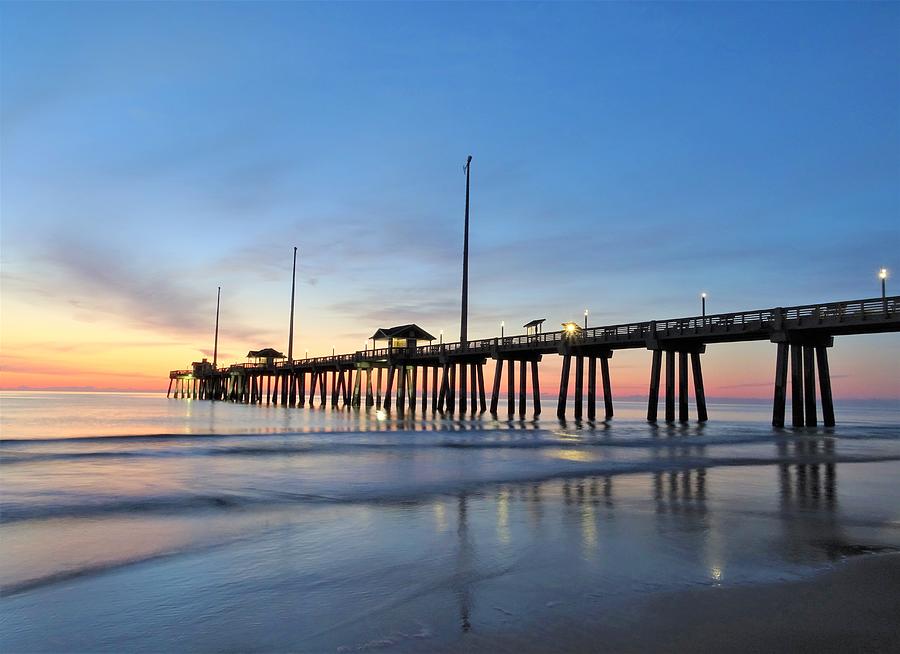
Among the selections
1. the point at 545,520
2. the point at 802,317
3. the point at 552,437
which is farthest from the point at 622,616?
the point at 802,317

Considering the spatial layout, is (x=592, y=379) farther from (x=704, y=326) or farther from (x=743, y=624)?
(x=743, y=624)

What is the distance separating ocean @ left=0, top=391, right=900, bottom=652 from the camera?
4559 mm

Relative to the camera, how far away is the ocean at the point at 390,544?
15.0 ft

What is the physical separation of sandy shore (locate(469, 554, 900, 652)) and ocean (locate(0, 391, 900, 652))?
172 millimetres

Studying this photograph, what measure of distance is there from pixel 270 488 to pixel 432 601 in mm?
8309

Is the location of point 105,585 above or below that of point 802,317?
below

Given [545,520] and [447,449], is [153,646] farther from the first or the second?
[447,449]

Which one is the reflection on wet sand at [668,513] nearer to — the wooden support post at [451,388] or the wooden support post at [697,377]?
the wooden support post at [697,377]

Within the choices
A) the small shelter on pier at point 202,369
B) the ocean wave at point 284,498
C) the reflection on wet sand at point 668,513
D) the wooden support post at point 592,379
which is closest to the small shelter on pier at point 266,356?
the small shelter on pier at point 202,369

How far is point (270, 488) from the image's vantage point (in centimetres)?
1241

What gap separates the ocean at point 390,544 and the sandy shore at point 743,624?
0.56 ft

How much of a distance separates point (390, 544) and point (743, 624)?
4144 mm

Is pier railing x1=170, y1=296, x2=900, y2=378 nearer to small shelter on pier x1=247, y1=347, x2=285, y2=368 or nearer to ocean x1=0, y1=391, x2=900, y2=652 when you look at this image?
ocean x1=0, y1=391, x2=900, y2=652

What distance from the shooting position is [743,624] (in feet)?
14.3
